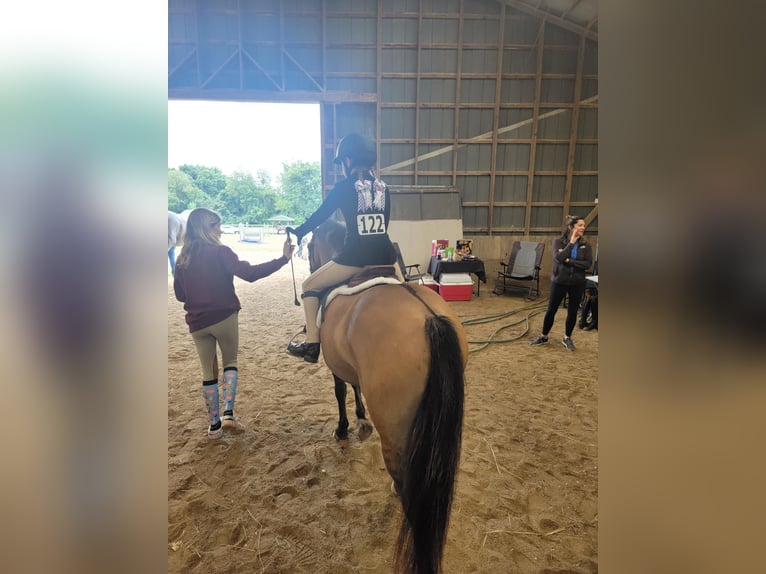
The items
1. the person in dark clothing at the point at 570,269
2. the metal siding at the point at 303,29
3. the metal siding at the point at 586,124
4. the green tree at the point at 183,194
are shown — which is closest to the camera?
the green tree at the point at 183,194

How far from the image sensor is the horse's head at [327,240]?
2154 mm

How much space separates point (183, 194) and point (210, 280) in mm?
1403

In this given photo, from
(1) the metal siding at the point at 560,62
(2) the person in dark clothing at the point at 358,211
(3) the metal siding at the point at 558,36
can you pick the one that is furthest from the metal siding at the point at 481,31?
(2) the person in dark clothing at the point at 358,211

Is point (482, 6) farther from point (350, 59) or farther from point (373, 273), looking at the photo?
point (373, 273)

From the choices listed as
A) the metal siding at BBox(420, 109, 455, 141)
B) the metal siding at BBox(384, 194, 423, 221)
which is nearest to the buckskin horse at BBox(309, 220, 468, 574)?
the metal siding at BBox(384, 194, 423, 221)

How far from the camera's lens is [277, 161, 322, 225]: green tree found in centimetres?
141

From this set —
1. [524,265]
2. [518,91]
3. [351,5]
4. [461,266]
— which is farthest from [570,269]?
[351,5]

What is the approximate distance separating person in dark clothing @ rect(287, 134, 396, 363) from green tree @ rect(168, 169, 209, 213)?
743 millimetres

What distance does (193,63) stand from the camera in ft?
23.6

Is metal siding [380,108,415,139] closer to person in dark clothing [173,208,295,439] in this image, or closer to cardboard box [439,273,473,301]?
cardboard box [439,273,473,301]

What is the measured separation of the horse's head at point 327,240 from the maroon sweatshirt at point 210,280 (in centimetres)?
25

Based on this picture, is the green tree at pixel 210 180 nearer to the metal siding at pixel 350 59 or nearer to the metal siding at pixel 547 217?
the metal siding at pixel 350 59

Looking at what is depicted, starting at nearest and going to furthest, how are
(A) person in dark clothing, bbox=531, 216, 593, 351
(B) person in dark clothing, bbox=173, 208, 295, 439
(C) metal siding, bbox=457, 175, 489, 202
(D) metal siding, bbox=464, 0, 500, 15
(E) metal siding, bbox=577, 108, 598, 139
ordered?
(B) person in dark clothing, bbox=173, 208, 295, 439, (A) person in dark clothing, bbox=531, 216, 593, 351, (D) metal siding, bbox=464, 0, 500, 15, (E) metal siding, bbox=577, 108, 598, 139, (C) metal siding, bbox=457, 175, 489, 202
